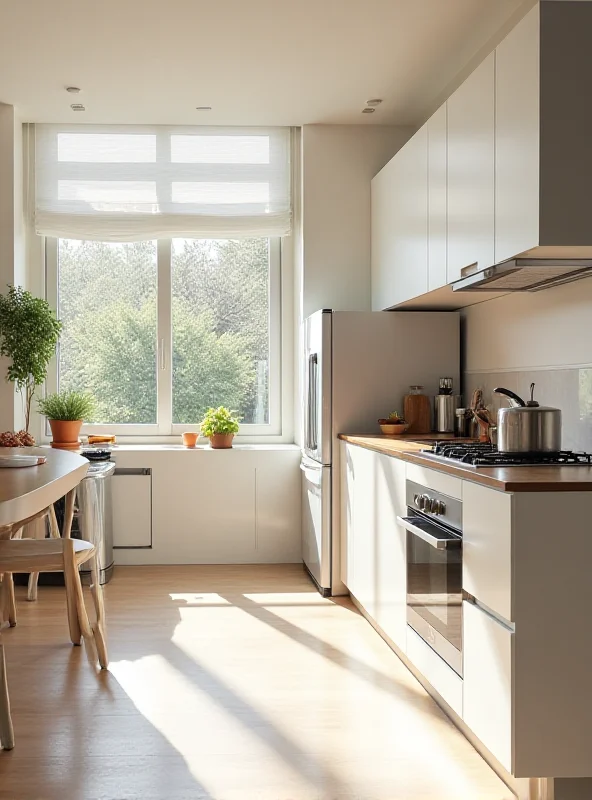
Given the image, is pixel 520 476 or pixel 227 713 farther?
pixel 227 713

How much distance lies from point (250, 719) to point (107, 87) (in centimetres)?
349

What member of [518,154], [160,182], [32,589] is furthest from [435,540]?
[160,182]

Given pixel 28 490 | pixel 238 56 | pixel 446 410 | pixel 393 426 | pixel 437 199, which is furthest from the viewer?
pixel 446 410

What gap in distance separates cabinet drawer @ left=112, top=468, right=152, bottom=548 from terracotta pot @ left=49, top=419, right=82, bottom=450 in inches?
12.9

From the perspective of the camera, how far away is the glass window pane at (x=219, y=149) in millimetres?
5715

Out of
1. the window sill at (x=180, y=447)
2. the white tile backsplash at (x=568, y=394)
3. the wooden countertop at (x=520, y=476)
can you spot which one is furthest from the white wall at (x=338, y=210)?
the wooden countertop at (x=520, y=476)

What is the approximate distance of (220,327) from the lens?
589 cm

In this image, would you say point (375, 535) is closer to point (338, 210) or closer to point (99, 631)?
point (99, 631)

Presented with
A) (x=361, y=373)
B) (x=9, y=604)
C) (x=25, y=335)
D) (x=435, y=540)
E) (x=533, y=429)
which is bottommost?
(x=9, y=604)

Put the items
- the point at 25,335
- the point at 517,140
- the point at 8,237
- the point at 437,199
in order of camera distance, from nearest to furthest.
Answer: the point at 517,140 → the point at 437,199 → the point at 25,335 → the point at 8,237

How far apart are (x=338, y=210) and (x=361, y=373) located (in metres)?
1.29

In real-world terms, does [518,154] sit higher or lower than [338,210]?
lower

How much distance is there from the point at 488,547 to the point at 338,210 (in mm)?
3459

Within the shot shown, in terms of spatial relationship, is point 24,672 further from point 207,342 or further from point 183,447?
point 207,342
